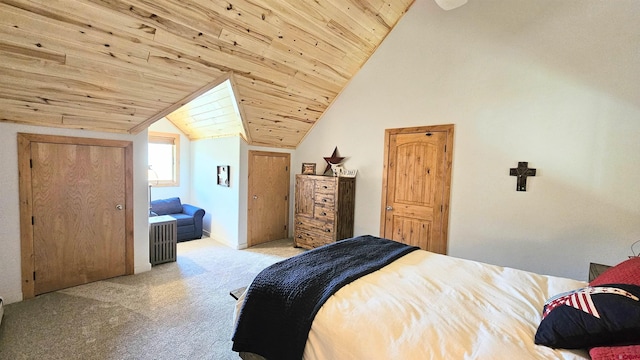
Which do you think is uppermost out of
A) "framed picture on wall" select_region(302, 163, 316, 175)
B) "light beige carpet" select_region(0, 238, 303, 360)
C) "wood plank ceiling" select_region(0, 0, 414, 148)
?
"wood plank ceiling" select_region(0, 0, 414, 148)

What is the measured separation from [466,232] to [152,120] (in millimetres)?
3983

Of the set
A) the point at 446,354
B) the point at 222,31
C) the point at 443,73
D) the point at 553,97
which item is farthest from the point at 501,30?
the point at 446,354

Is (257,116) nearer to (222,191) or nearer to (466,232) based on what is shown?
(222,191)

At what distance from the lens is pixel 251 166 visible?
4.68 m

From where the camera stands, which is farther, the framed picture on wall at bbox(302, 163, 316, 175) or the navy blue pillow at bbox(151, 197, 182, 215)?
the navy blue pillow at bbox(151, 197, 182, 215)

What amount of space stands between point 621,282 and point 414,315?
1.03 meters

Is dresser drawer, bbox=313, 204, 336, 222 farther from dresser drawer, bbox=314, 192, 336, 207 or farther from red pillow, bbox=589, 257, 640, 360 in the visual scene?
red pillow, bbox=589, 257, 640, 360

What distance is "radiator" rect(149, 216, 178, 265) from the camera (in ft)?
12.2

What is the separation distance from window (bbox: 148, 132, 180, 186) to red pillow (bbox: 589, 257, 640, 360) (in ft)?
20.8

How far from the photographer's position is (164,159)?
5.74m

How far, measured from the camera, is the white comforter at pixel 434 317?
1142 millimetres

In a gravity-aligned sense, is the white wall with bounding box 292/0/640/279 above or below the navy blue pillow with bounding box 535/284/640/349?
above

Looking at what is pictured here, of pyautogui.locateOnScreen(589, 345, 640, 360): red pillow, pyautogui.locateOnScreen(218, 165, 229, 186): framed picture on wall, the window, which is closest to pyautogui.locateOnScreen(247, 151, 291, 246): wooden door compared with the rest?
pyautogui.locateOnScreen(218, 165, 229, 186): framed picture on wall

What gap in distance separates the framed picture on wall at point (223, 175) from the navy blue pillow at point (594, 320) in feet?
14.6
